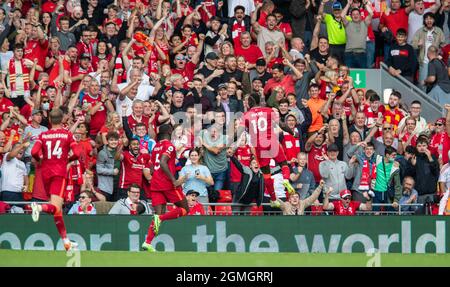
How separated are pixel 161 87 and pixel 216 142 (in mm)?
2171

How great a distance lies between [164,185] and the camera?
68.9 ft

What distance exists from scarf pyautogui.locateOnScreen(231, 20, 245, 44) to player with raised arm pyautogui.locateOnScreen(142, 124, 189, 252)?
264 inches

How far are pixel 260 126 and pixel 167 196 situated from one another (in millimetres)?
3045

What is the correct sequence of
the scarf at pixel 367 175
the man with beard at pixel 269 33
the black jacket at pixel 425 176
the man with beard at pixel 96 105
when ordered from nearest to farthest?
the scarf at pixel 367 175, the black jacket at pixel 425 176, the man with beard at pixel 96 105, the man with beard at pixel 269 33

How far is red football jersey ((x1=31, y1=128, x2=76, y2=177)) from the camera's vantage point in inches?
766

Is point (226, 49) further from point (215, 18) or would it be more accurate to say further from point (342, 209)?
point (342, 209)

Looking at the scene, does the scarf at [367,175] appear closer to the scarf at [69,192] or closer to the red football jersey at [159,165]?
the red football jersey at [159,165]

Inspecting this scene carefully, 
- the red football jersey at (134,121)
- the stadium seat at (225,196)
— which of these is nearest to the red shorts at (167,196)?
the stadium seat at (225,196)

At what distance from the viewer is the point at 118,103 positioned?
25453 mm

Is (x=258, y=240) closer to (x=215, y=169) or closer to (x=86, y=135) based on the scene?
(x=215, y=169)

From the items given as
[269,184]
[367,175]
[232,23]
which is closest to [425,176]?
[367,175]

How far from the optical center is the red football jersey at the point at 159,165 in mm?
20672

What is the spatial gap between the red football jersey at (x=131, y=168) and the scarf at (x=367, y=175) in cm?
388

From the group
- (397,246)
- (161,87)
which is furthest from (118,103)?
(397,246)
